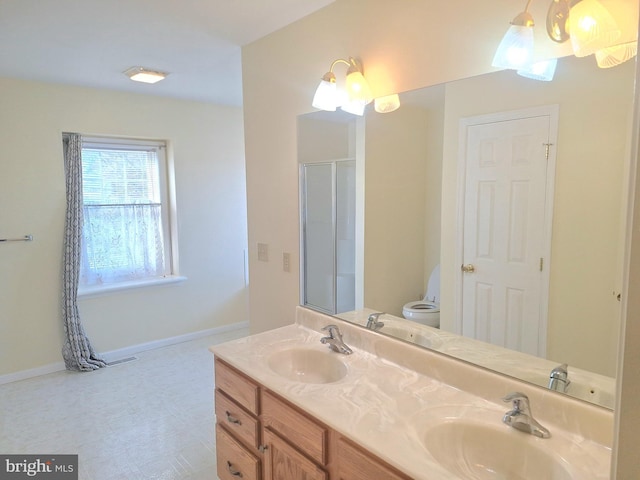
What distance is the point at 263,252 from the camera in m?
2.61

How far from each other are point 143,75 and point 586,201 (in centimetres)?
291

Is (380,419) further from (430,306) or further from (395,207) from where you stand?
(395,207)

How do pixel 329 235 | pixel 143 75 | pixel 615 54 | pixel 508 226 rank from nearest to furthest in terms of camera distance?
pixel 615 54 → pixel 508 226 → pixel 329 235 → pixel 143 75

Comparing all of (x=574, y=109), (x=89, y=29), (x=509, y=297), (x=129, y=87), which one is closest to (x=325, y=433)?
(x=509, y=297)

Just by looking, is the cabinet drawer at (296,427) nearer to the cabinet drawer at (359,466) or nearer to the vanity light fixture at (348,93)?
the cabinet drawer at (359,466)

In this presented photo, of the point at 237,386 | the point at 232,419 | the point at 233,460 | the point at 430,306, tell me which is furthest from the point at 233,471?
the point at 430,306

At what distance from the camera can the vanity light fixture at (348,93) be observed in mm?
1855

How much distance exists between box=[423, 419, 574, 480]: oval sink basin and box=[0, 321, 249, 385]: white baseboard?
352cm

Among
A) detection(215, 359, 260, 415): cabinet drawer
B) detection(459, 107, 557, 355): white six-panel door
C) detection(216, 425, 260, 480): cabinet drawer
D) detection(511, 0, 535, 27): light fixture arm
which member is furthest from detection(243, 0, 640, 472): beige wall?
detection(216, 425, 260, 480): cabinet drawer

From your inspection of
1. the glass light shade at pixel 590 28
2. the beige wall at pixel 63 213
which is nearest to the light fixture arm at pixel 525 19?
the glass light shade at pixel 590 28

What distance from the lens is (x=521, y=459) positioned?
1.15m

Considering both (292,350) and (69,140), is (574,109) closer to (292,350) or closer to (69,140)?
(292,350)

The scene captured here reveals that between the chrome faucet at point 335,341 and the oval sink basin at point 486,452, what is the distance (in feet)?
2.11

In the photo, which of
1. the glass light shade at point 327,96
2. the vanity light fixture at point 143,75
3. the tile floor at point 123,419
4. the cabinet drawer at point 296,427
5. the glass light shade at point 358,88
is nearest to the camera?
the cabinet drawer at point 296,427
